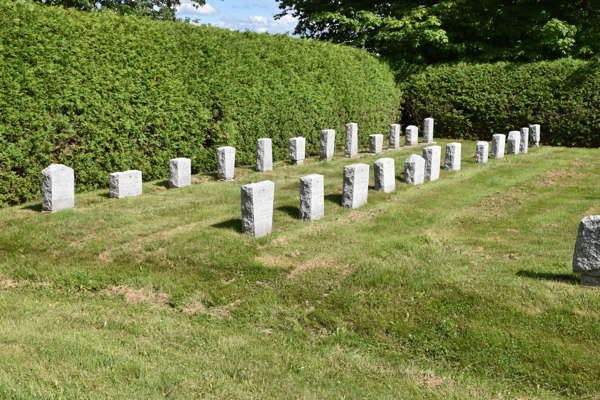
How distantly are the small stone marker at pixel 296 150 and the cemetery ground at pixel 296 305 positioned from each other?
5.60 metres

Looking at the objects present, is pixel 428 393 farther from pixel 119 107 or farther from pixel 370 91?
pixel 370 91

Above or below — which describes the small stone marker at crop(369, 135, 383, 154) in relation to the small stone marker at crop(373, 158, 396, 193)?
above

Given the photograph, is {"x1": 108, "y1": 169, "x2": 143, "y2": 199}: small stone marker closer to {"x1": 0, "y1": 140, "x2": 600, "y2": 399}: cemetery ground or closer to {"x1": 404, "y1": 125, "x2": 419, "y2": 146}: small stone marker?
{"x1": 0, "y1": 140, "x2": 600, "y2": 399}: cemetery ground

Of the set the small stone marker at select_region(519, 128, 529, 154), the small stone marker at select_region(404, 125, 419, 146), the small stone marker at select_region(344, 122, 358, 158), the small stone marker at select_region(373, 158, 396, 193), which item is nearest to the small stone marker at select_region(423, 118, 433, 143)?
the small stone marker at select_region(404, 125, 419, 146)

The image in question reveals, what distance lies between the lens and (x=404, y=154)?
1733cm

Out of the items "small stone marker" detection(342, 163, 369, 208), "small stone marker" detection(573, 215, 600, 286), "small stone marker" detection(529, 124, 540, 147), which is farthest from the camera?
"small stone marker" detection(529, 124, 540, 147)

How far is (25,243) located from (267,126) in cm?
911

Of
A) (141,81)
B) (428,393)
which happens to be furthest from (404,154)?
(428,393)

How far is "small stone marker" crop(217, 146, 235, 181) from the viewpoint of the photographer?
13.1 metres

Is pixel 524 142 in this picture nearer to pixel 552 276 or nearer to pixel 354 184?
pixel 354 184

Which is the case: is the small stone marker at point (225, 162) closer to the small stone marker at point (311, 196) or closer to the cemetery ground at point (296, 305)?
the cemetery ground at point (296, 305)

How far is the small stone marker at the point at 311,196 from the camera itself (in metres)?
9.18

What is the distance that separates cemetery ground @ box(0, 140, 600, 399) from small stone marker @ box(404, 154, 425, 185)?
6.97ft

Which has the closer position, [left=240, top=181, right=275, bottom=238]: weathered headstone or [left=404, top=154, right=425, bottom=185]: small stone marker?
[left=240, top=181, right=275, bottom=238]: weathered headstone
